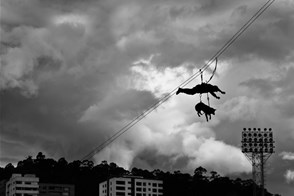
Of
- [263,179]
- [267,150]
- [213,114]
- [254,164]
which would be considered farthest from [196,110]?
[267,150]

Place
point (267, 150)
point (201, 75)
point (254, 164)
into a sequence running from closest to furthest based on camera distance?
point (201, 75), point (254, 164), point (267, 150)

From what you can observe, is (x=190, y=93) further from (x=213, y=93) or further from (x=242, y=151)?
(x=242, y=151)

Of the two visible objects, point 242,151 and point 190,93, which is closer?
point 190,93

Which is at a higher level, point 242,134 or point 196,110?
point 242,134

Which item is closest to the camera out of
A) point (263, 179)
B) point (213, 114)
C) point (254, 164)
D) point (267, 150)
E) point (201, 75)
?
point (201, 75)

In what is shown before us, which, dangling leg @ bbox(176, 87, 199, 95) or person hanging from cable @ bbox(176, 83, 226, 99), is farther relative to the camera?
dangling leg @ bbox(176, 87, 199, 95)

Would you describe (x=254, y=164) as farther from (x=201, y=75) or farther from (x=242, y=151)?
(x=201, y=75)

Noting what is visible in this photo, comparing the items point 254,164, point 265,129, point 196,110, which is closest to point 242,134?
point 265,129

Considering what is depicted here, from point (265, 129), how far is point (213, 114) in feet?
294

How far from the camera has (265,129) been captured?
124 meters

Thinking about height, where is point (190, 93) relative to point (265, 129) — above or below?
below

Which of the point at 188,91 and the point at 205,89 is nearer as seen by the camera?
the point at 205,89

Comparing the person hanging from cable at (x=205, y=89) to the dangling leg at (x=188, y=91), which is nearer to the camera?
the person hanging from cable at (x=205, y=89)

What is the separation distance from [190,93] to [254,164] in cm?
7469
